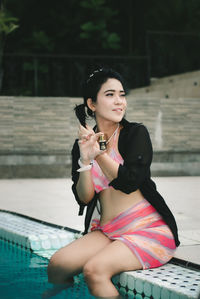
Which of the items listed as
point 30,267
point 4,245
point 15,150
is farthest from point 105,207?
point 15,150

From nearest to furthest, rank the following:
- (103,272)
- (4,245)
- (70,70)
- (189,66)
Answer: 1. (103,272)
2. (4,245)
3. (70,70)
4. (189,66)

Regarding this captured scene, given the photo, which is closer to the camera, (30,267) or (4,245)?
(30,267)

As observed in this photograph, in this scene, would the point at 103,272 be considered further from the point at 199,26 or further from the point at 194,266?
the point at 199,26

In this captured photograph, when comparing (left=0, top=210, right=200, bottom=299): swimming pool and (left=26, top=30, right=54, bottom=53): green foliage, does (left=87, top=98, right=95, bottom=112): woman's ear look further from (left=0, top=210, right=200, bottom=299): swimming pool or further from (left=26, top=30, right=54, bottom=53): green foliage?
(left=26, top=30, right=54, bottom=53): green foliage

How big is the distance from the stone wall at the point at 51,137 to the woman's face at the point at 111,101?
9.27 m

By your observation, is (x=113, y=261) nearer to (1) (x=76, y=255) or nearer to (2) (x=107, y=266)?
(2) (x=107, y=266)

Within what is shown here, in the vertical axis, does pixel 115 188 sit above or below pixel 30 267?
above

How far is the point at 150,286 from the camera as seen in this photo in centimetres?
340

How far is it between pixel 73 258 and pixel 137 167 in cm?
71

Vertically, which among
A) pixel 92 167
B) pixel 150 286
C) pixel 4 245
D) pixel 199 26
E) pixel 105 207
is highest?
pixel 199 26

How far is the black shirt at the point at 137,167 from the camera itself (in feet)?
11.1

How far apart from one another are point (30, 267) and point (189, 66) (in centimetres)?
1479

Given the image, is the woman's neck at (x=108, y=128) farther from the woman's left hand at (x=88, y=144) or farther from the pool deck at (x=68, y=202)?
the pool deck at (x=68, y=202)

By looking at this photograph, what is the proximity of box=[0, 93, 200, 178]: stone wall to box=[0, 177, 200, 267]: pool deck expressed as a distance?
1.65 feet
